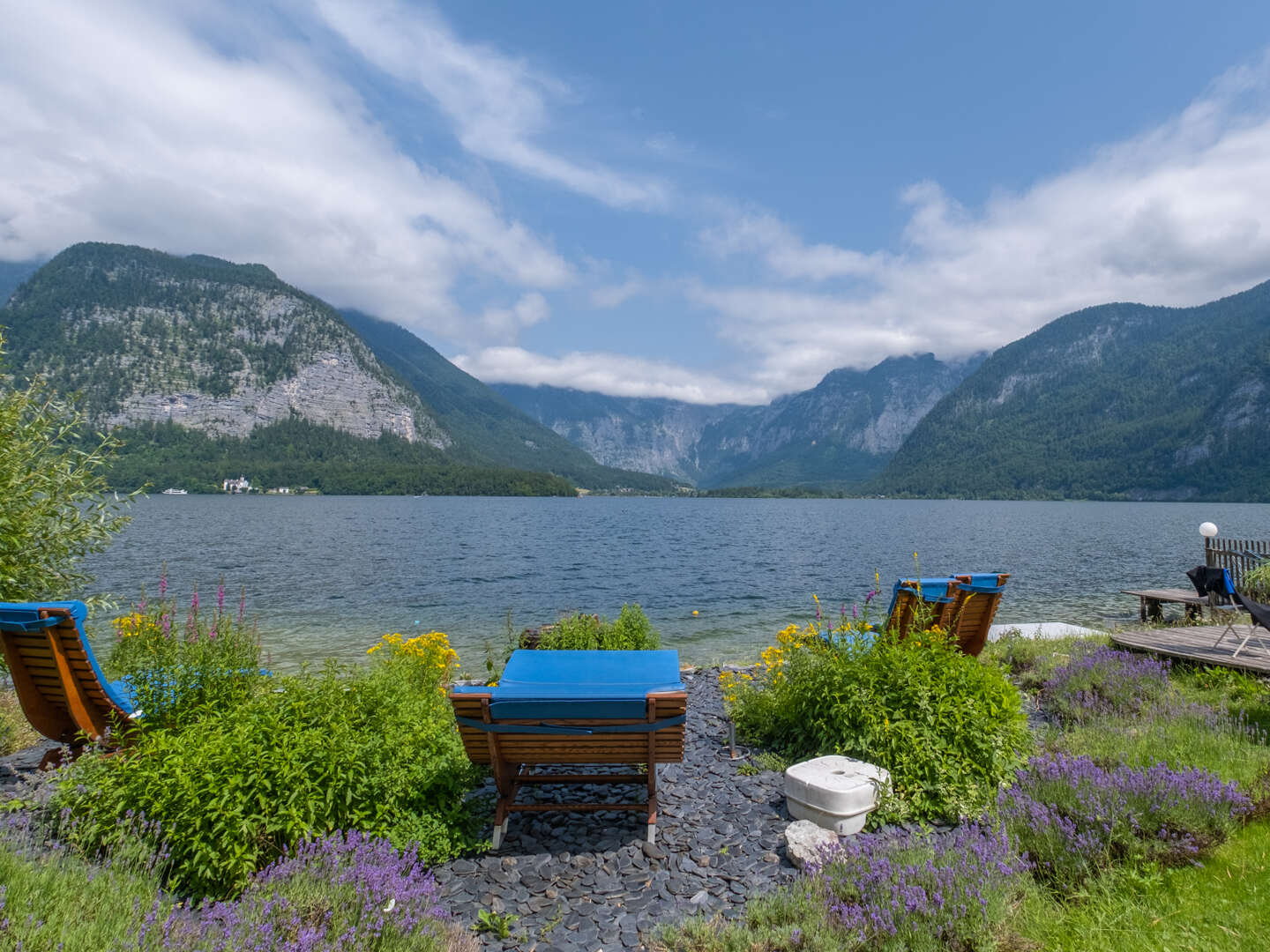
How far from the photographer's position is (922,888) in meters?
3.46

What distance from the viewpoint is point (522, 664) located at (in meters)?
6.24

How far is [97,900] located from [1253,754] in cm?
783

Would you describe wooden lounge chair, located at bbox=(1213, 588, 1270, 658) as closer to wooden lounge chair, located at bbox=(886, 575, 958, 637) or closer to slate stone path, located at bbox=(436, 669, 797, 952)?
wooden lounge chair, located at bbox=(886, 575, 958, 637)

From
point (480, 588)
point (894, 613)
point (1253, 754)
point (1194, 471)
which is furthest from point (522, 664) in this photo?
point (1194, 471)

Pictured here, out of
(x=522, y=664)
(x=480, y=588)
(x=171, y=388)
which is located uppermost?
(x=171, y=388)

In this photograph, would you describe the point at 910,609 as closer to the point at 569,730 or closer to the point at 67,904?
the point at 569,730

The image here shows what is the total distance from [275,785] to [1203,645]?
11799 mm

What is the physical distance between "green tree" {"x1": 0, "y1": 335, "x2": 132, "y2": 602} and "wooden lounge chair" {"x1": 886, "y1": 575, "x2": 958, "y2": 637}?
1005 centimetres

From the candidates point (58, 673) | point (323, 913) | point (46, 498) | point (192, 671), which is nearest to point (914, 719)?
point (323, 913)

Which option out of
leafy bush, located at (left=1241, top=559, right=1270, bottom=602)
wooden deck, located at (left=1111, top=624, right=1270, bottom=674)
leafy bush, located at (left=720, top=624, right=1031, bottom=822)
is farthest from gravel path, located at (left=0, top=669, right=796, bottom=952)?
leafy bush, located at (left=1241, top=559, right=1270, bottom=602)

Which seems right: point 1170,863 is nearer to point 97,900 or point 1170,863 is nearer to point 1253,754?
point 1253,754

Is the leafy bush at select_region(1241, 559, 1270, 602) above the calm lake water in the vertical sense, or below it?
above

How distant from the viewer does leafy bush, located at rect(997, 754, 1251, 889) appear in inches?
153

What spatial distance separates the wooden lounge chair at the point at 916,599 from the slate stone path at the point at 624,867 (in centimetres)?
299
